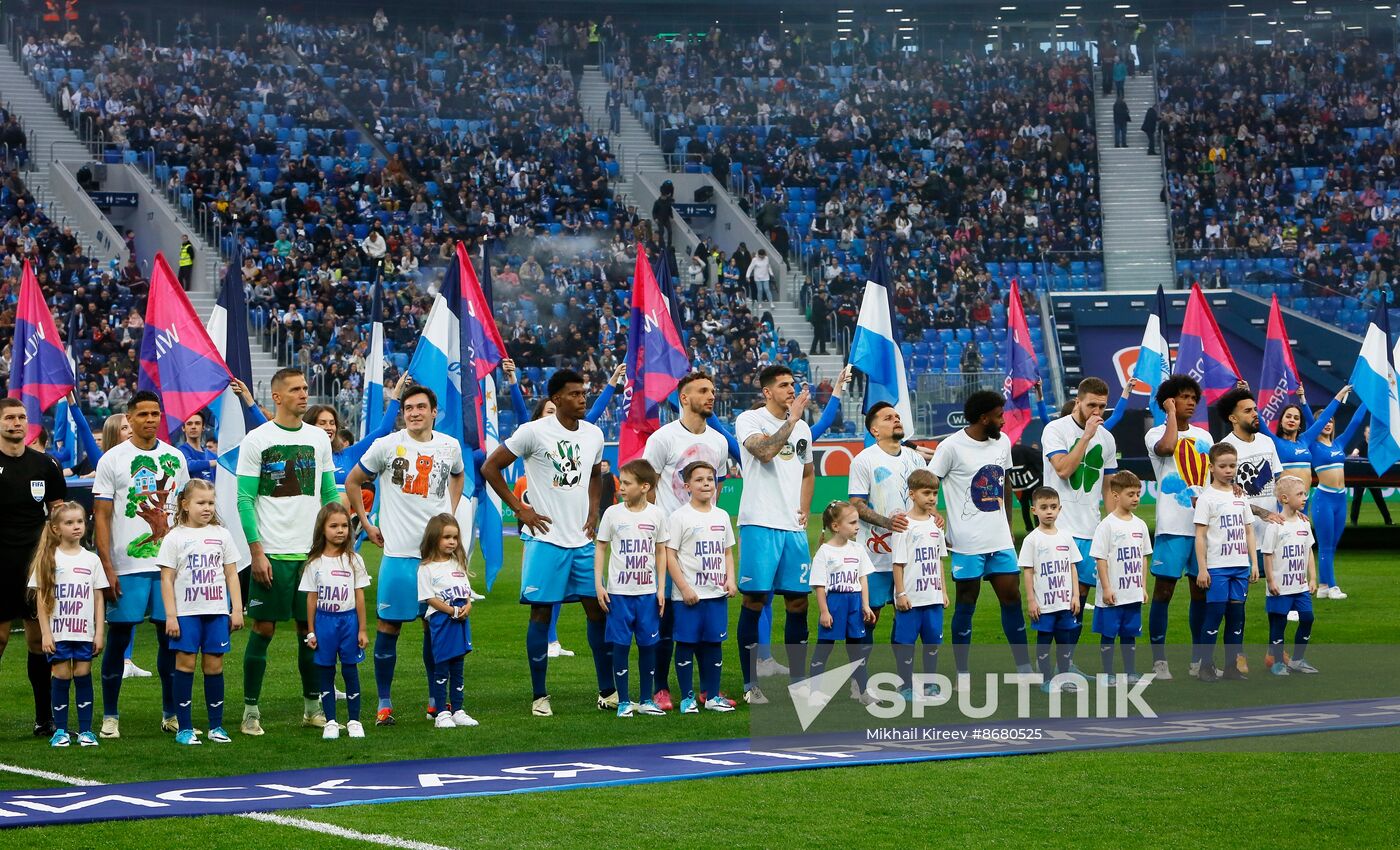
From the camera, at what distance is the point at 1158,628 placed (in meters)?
12.1

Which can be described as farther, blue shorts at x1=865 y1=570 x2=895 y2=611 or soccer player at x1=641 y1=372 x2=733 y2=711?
blue shorts at x1=865 y1=570 x2=895 y2=611

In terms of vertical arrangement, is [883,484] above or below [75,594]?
above

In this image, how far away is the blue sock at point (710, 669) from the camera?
10.7 meters

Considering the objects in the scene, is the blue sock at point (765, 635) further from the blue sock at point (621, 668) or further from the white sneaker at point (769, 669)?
the blue sock at point (621, 668)

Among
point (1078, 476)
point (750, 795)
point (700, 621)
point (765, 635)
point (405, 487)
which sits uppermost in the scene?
point (405, 487)

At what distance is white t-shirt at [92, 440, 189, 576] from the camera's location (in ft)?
33.4

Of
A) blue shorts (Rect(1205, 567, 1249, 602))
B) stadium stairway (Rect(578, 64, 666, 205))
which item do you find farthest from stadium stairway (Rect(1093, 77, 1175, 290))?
blue shorts (Rect(1205, 567, 1249, 602))

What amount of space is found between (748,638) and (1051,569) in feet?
6.61

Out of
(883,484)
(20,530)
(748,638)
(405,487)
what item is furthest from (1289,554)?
(20,530)

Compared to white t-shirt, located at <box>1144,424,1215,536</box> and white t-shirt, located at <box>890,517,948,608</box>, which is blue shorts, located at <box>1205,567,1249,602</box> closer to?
white t-shirt, located at <box>1144,424,1215,536</box>

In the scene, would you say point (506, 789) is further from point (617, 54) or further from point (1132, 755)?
point (617, 54)

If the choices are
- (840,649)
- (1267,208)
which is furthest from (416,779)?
(1267,208)

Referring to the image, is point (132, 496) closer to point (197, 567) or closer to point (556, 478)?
point (197, 567)

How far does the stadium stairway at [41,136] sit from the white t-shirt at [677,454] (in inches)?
1013
